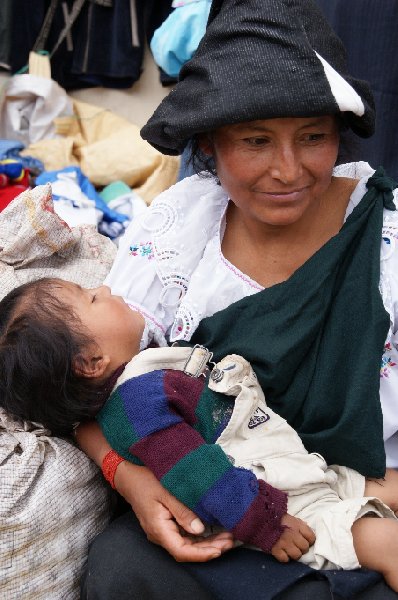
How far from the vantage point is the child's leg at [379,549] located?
5.19 ft

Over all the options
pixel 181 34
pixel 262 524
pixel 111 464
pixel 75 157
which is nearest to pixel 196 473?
pixel 262 524

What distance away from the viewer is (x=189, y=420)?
177 cm

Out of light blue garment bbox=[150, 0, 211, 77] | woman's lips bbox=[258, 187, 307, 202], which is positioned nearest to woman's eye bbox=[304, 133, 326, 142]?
woman's lips bbox=[258, 187, 307, 202]

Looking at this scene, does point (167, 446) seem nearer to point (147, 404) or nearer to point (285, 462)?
point (147, 404)

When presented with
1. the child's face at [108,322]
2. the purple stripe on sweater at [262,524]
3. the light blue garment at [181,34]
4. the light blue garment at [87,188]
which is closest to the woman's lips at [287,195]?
the child's face at [108,322]

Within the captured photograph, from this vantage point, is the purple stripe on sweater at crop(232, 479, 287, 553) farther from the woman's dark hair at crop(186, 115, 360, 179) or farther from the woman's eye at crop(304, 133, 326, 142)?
the woman's dark hair at crop(186, 115, 360, 179)

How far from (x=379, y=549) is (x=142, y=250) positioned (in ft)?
3.24

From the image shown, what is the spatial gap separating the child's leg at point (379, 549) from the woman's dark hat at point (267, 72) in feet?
2.90

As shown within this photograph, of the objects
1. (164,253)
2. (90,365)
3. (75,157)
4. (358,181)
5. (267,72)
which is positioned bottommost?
(75,157)

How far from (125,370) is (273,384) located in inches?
13.7

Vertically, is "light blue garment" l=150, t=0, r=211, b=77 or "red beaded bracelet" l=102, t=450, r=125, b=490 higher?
"light blue garment" l=150, t=0, r=211, b=77

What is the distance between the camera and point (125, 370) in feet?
6.00

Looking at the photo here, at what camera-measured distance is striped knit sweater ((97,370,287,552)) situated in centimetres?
157

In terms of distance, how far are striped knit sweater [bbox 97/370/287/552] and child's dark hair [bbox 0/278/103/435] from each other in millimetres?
77
